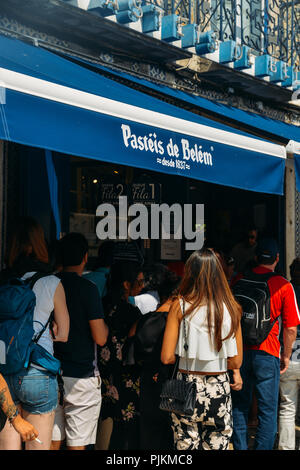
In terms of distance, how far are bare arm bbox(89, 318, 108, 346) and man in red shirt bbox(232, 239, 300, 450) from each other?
140 centimetres

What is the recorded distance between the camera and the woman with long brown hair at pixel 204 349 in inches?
152

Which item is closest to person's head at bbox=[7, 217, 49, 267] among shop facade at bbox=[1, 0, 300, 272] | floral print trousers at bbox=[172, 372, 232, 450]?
shop facade at bbox=[1, 0, 300, 272]

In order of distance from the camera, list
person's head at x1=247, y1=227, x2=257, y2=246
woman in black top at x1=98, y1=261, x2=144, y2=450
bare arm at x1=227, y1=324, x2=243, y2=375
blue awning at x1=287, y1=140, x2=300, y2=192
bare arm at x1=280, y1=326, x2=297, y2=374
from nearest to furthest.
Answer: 1. bare arm at x1=227, y1=324, x2=243, y2=375
2. woman in black top at x1=98, y1=261, x2=144, y2=450
3. bare arm at x1=280, y1=326, x2=297, y2=374
4. blue awning at x1=287, y1=140, x2=300, y2=192
5. person's head at x1=247, y1=227, x2=257, y2=246

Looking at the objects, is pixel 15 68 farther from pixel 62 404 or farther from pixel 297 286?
pixel 297 286

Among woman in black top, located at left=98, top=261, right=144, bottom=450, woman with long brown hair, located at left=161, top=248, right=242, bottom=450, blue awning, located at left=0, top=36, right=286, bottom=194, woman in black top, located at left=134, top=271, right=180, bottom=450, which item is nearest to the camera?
blue awning, located at left=0, top=36, right=286, bottom=194

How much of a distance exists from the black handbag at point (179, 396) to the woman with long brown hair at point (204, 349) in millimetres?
78

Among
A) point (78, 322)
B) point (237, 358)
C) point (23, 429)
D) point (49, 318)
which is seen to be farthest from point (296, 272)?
point (23, 429)

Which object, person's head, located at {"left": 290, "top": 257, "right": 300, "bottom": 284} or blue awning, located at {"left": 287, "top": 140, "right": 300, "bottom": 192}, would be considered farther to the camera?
person's head, located at {"left": 290, "top": 257, "right": 300, "bottom": 284}

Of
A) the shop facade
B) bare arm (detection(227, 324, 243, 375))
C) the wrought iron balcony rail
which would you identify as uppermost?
the wrought iron balcony rail

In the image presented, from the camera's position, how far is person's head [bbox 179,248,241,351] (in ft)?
12.7

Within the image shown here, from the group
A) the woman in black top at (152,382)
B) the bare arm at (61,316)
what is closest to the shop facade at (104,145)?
the bare arm at (61,316)

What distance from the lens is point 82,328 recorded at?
13.9 ft

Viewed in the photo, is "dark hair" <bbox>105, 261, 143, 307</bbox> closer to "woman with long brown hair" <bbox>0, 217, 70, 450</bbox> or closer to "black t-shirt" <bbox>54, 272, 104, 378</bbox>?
"black t-shirt" <bbox>54, 272, 104, 378</bbox>
